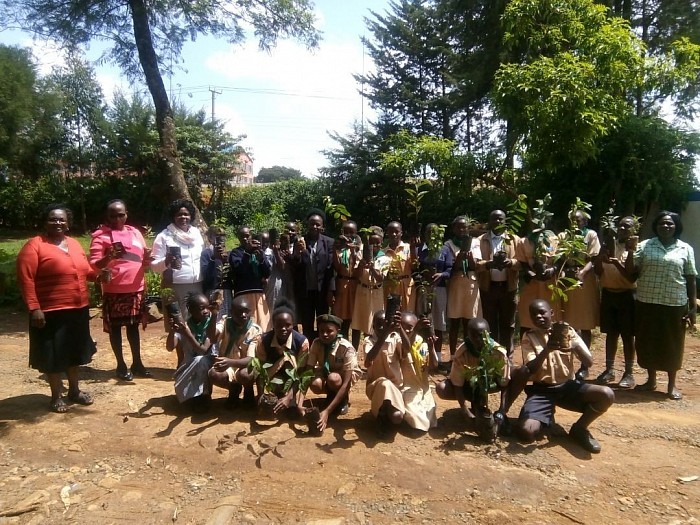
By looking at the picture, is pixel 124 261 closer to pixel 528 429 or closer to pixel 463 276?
pixel 463 276

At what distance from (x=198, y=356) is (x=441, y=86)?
54.7ft

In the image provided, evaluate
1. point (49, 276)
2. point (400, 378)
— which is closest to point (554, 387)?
point (400, 378)

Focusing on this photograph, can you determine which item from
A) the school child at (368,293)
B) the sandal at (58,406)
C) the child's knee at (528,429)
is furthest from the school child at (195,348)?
the child's knee at (528,429)

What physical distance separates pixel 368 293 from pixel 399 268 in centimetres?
42

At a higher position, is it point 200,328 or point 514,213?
point 514,213

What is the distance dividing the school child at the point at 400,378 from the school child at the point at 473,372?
196mm

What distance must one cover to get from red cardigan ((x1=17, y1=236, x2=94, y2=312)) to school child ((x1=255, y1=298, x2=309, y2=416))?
1.64m

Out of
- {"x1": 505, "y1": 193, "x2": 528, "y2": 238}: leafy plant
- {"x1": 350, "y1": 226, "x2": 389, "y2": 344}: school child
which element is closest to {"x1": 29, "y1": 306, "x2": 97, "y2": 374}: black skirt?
{"x1": 350, "y1": 226, "x2": 389, "y2": 344}: school child

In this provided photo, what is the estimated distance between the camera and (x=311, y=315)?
573cm

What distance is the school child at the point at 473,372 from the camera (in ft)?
12.6

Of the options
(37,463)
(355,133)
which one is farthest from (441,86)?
(37,463)

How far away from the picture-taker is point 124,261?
195 inches

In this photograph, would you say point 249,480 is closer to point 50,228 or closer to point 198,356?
point 198,356

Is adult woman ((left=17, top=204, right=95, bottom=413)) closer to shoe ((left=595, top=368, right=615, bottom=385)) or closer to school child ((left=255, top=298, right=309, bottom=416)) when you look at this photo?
school child ((left=255, top=298, right=309, bottom=416))
